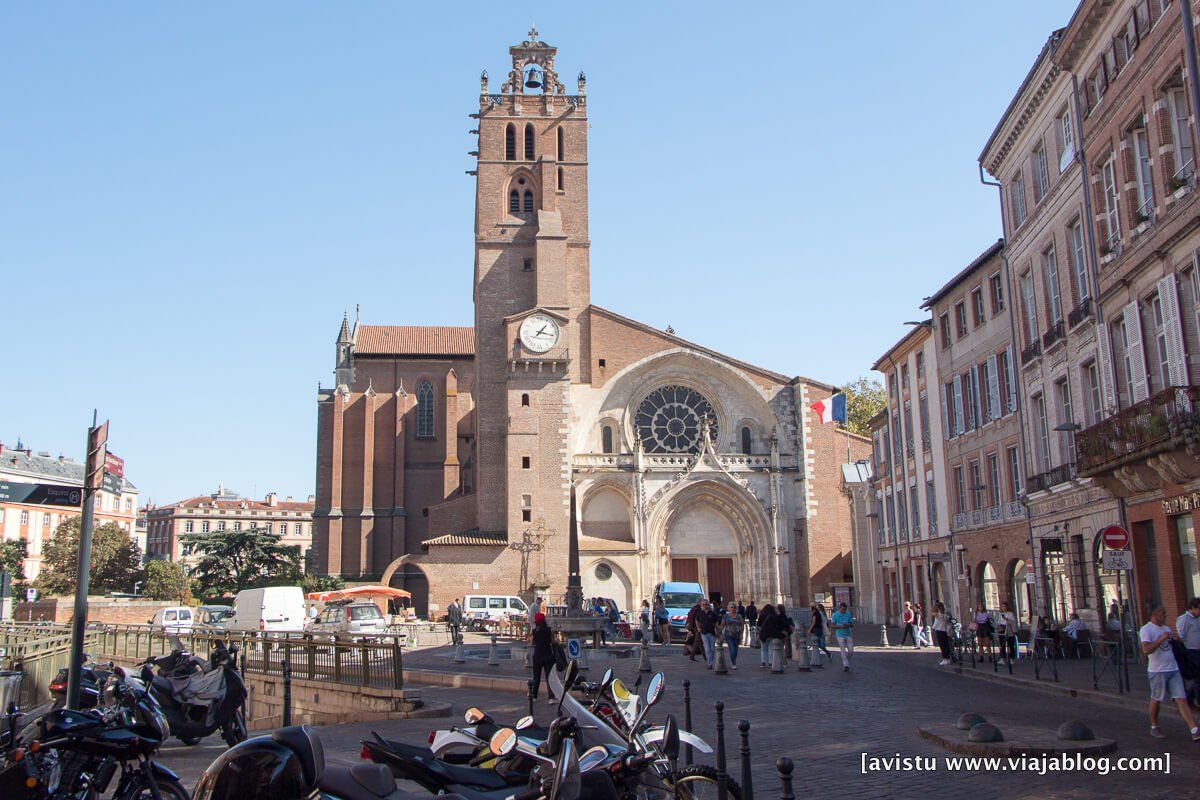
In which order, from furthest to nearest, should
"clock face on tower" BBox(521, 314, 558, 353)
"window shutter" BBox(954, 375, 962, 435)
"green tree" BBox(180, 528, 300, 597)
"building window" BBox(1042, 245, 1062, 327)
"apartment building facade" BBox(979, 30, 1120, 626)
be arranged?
"green tree" BBox(180, 528, 300, 597), "clock face on tower" BBox(521, 314, 558, 353), "window shutter" BBox(954, 375, 962, 435), "building window" BBox(1042, 245, 1062, 327), "apartment building facade" BBox(979, 30, 1120, 626)

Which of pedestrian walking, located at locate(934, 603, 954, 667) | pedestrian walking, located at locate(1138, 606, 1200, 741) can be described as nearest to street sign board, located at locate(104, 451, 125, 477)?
pedestrian walking, located at locate(1138, 606, 1200, 741)

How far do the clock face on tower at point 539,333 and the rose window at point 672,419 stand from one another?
537cm

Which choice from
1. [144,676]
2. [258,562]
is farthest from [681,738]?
[258,562]

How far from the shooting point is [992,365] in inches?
1148

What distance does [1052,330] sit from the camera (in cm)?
2434

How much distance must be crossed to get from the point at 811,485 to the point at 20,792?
143ft

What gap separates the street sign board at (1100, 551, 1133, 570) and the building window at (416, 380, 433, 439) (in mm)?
48996

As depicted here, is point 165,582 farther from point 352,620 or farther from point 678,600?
point 678,600

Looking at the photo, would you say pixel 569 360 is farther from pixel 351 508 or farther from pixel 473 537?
pixel 351 508

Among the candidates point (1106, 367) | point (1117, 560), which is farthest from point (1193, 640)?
point (1106, 367)

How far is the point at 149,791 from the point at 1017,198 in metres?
25.8

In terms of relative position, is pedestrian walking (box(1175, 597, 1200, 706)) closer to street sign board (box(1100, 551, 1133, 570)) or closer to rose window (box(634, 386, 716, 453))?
street sign board (box(1100, 551, 1133, 570))

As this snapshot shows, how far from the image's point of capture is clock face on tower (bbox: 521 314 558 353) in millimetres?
48156

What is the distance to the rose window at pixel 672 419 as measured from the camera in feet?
161
